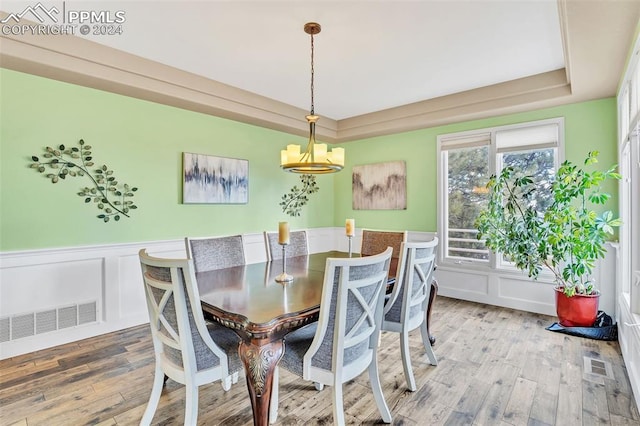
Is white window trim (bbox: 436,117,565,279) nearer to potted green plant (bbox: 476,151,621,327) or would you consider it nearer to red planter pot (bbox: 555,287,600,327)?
potted green plant (bbox: 476,151,621,327)

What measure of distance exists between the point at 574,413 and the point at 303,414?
1661mm

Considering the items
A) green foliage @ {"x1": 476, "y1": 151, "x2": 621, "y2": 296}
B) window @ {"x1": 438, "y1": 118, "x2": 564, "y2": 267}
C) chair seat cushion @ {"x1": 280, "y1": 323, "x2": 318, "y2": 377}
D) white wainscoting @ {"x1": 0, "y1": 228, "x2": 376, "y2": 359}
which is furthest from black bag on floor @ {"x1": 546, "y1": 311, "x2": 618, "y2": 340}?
white wainscoting @ {"x1": 0, "y1": 228, "x2": 376, "y2": 359}

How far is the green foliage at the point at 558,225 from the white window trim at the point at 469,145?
38 centimetres

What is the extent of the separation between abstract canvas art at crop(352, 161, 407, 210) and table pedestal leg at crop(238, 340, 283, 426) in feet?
12.8

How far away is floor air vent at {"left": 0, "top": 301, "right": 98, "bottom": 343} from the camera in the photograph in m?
2.78

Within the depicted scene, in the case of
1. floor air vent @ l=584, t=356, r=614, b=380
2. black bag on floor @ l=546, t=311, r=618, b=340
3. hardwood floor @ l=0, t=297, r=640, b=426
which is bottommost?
hardwood floor @ l=0, t=297, r=640, b=426

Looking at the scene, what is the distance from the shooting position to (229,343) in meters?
1.89

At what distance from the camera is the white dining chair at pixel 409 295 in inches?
87.4

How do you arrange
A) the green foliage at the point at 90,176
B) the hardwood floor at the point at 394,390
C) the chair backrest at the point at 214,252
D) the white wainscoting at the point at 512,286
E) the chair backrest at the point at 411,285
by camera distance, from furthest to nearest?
the white wainscoting at the point at 512,286 → the green foliage at the point at 90,176 → the chair backrest at the point at 214,252 → the chair backrest at the point at 411,285 → the hardwood floor at the point at 394,390

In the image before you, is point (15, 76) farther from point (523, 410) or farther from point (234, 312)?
point (523, 410)

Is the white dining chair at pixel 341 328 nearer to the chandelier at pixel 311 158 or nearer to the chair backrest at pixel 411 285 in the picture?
the chair backrest at pixel 411 285

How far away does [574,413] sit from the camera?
79.4 inches

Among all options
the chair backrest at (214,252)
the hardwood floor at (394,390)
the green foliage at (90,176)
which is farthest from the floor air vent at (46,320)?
the chair backrest at (214,252)

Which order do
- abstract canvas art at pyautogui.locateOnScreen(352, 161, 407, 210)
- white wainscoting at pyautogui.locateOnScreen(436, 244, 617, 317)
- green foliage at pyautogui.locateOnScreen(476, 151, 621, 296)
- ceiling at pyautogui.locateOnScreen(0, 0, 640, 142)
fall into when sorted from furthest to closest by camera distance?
abstract canvas art at pyautogui.locateOnScreen(352, 161, 407, 210), white wainscoting at pyautogui.locateOnScreen(436, 244, 617, 317), green foliage at pyautogui.locateOnScreen(476, 151, 621, 296), ceiling at pyautogui.locateOnScreen(0, 0, 640, 142)
